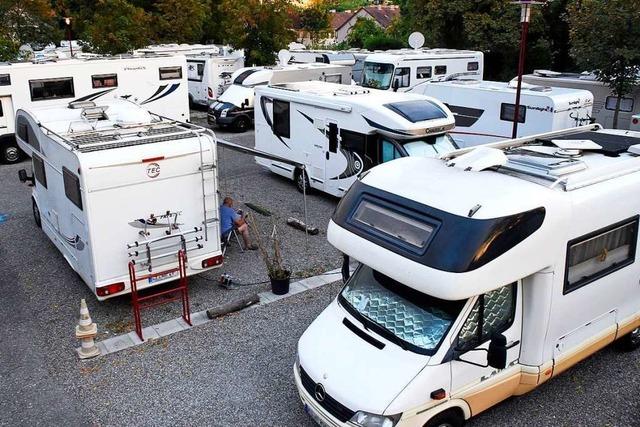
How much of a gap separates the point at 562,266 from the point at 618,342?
242 cm

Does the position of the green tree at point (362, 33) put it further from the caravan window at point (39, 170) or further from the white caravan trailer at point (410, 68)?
the caravan window at point (39, 170)

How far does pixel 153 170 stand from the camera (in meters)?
8.33

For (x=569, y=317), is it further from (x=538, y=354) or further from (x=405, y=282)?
(x=405, y=282)

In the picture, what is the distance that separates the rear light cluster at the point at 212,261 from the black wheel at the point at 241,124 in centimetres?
1258

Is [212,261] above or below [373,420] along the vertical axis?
below

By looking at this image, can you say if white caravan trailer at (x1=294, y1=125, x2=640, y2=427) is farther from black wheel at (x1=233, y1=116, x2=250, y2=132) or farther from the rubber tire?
black wheel at (x1=233, y1=116, x2=250, y2=132)

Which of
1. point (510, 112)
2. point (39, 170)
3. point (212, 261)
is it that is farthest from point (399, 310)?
point (510, 112)

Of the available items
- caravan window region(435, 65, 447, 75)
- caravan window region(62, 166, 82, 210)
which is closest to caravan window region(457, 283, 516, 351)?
caravan window region(62, 166, 82, 210)

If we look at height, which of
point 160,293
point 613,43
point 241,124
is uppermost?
point 613,43

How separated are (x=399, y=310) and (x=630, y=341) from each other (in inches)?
137

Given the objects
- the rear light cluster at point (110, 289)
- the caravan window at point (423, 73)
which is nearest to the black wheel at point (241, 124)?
the caravan window at point (423, 73)

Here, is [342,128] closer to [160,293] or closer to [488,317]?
[160,293]

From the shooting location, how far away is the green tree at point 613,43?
55.1ft

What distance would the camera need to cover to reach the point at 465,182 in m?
5.77
